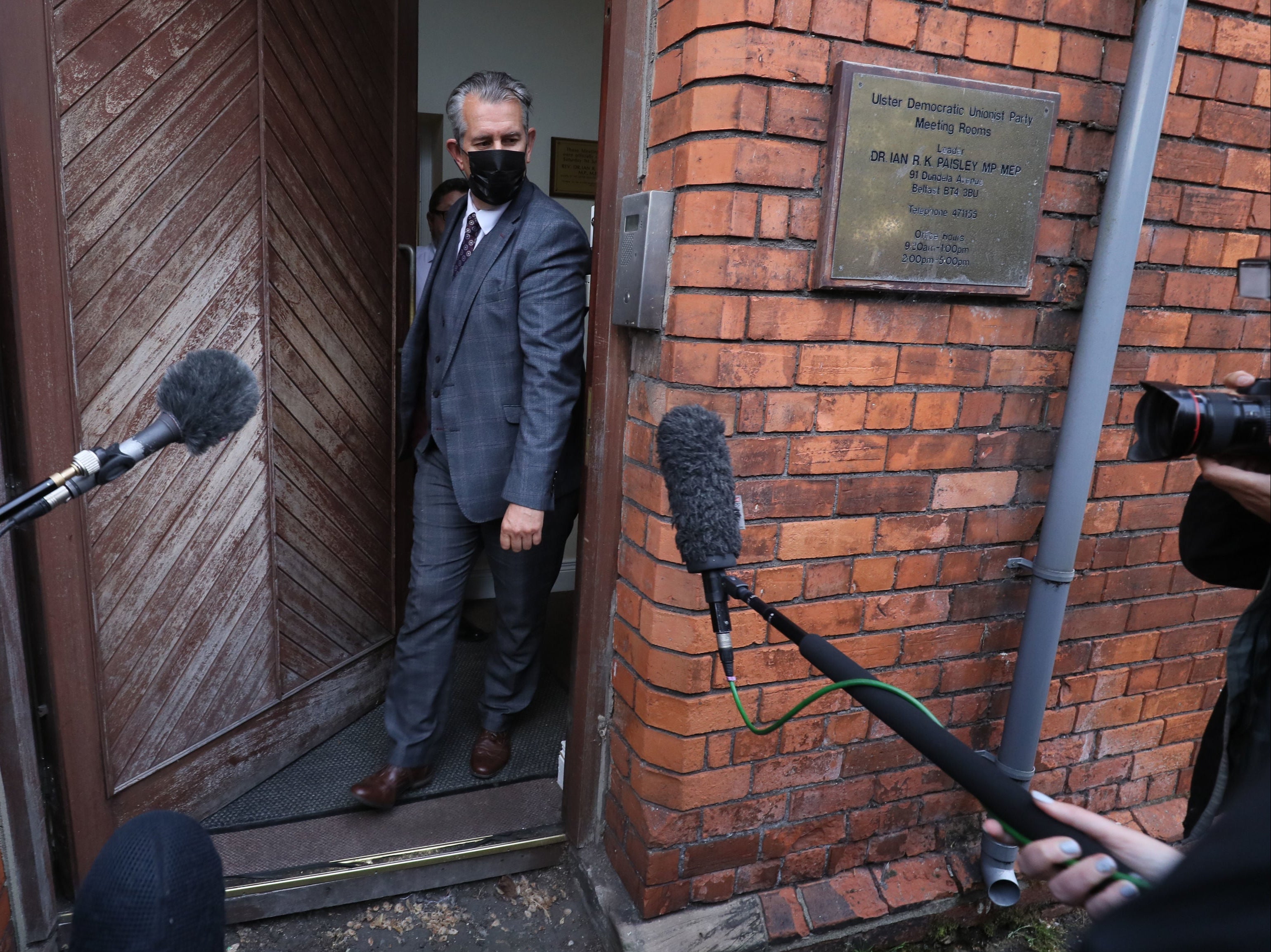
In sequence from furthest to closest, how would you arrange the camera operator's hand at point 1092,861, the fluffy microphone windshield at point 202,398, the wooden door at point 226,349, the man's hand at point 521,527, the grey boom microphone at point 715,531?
the man's hand at point 521,527 → the wooden door at point 226,349 → the fluffy microphone windshield at point 202,398 → the grey boom microphone at point 715,531 → the camera operator's hand at point 1092,861

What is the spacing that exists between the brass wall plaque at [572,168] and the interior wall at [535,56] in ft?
0.09

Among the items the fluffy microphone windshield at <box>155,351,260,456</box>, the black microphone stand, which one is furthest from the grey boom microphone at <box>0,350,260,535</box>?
the black microphone stand

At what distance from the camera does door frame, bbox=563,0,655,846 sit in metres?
1.84

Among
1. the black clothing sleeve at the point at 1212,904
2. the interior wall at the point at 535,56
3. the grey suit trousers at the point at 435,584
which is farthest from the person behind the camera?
the interior wall at the point at 535,56

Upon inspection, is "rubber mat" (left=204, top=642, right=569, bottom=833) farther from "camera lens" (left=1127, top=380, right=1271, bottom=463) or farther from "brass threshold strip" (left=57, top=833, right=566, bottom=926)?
"camera lens" (left=1127, top=380, right=1271, bottom=463)

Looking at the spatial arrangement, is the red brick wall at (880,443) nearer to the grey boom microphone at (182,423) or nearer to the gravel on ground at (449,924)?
the gravel on ground at (449,924)

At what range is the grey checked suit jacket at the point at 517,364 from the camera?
2.22m

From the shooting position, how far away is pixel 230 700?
2443 millimetres

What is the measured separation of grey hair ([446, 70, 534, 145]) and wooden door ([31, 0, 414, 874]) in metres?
0.47

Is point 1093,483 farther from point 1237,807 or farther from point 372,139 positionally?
point 372,139

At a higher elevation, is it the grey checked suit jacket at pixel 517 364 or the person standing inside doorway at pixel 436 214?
the person standing inside doorway at pixel 436 214

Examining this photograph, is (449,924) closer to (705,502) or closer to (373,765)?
(373,765)

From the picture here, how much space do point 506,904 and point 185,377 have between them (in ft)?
5.71

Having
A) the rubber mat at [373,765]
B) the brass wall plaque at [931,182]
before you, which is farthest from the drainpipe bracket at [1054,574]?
the rubber mat at [373,765]
